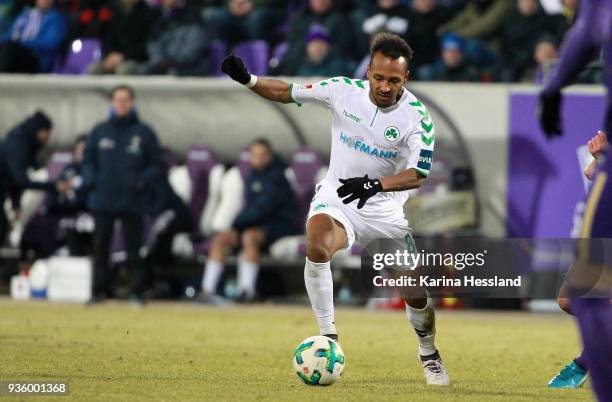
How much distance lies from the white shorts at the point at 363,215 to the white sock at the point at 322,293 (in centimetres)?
33

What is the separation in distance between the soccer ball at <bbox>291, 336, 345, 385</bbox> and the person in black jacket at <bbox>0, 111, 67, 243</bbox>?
397 inches

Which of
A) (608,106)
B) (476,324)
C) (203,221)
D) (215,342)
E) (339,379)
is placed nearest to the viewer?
(608,106)

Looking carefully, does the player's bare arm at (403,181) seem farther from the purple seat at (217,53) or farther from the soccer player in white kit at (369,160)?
the purple seat at (217,53)

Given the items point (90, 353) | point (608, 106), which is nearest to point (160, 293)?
point (90, 353)

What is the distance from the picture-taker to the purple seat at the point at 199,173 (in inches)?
721

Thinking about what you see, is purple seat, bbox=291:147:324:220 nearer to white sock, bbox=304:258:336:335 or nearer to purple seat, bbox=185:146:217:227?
purple seat, bbox=185:146:217:227

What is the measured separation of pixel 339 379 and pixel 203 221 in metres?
9.09

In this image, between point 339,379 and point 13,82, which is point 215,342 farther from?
point 13,82

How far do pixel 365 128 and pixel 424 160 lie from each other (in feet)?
1.76

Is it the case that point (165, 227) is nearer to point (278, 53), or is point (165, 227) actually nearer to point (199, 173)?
point (199, 173)

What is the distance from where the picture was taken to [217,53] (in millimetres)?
19734

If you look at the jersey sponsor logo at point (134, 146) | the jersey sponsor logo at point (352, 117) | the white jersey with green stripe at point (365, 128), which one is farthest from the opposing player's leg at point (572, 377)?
the jersey sponsor logo at point (134, 146)

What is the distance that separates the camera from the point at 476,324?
15633 millimetres

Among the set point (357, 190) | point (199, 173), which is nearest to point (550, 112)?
point (357, 190)
